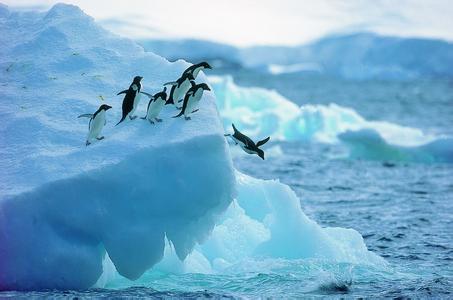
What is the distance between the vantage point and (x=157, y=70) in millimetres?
8070

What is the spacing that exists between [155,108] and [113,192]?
3.07ft

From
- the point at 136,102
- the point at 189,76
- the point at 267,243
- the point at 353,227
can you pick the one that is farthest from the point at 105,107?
the point at 353,227

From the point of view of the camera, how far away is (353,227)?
11.0 metres

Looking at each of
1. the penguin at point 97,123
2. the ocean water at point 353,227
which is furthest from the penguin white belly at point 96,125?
the ocean water at point 353,227

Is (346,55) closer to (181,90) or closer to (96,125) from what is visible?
(181,90)

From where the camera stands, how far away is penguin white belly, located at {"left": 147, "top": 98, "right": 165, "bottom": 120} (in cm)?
711

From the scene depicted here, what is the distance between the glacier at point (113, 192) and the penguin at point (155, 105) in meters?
0.09

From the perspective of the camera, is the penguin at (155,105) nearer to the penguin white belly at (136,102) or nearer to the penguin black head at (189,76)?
the penguin white belly at (136,102)

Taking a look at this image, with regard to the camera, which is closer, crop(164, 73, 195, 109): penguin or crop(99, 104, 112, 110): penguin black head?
crop(99, 104, 112, 110): penguin black head

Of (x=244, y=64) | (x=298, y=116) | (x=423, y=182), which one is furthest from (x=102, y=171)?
(x=244, y=64)

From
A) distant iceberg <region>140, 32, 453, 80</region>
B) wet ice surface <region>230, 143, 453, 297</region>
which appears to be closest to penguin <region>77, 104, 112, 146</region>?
wet ice surface <region>230, 143, 453, 297</region>

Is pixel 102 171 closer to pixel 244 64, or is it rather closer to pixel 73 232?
pixel 73 232

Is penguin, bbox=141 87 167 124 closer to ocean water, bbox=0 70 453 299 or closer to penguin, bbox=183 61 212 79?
penguin, bbox=183 61 212 79

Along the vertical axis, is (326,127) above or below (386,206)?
above
